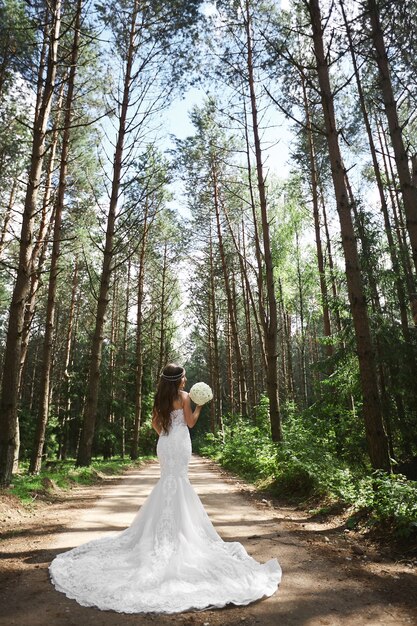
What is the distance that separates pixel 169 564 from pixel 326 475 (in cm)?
441

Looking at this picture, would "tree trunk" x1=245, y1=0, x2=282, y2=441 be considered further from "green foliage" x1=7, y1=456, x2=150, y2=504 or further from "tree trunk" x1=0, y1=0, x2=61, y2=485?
"tree trunk" x1=0, y1=0, x2=61, y2=485

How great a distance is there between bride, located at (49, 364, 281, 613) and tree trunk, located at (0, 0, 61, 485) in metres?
3.36

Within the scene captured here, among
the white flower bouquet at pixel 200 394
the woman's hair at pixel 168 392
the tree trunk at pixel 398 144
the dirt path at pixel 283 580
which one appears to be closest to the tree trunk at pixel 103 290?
the dirt path at pixel 283 580

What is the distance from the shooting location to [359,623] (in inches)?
115

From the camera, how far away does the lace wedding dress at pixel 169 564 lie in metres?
3.23

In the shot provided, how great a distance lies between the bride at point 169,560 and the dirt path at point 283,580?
12cm

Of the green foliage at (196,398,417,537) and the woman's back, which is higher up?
the woman's back

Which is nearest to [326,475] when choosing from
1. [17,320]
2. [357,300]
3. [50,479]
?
[357,300]

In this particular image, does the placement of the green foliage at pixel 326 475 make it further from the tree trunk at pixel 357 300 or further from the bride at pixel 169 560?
the bride at pixel 169 560

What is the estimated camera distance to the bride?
3240 millimetres

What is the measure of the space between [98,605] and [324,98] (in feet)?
26.0

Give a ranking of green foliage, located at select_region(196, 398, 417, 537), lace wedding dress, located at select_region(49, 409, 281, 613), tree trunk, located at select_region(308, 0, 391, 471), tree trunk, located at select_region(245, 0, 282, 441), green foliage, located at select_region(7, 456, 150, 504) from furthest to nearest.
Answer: tree trunk, located at select_region(245, 0, 282, 441), green foliage, located at select_region(7, 456, 150, 504), tree trunk, located at select_region(308, 0, 391, 471), green foliage, located at select_region(196, 398, 417, 537), lace wedding dress, located at select_region(49, 409, 281, 613)

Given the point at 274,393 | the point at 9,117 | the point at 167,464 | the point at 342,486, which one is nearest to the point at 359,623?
the point at 167,464

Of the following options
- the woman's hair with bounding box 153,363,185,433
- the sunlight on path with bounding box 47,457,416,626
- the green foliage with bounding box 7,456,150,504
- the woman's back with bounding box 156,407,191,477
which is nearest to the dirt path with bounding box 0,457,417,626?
the sunlight on path with bounding box 47,457,416,626
